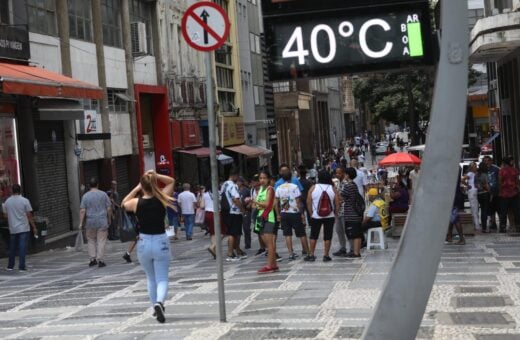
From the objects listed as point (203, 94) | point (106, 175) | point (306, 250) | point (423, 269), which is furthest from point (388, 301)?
point (203, 94)

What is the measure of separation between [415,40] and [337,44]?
0.64 m

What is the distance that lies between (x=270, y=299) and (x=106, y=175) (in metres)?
20.4

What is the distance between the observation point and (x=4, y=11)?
24.0m

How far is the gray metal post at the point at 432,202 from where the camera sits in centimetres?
679

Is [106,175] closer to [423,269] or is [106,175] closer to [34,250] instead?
[34,250]

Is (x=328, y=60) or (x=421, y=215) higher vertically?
(x=328, y=60)

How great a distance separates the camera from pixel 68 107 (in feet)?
88.7

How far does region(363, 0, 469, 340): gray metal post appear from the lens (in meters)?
6.79

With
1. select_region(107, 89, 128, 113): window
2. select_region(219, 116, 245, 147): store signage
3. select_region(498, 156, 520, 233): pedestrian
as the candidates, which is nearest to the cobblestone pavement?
select_region(498, 156, 520, 233): pedestrian

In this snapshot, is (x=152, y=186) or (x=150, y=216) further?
(x=152, y=186)

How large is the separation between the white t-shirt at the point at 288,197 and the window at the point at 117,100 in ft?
55.8

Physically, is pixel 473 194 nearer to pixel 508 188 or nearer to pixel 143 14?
pixel 508 188

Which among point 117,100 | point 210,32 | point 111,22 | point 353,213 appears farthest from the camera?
point 117,100

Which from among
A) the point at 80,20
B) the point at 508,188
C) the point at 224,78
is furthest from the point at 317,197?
the point at 224,78
